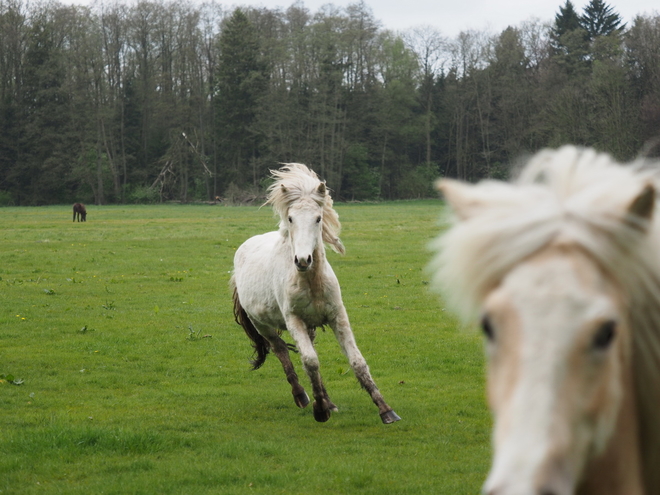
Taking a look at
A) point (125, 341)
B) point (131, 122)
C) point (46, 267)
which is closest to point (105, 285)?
point (46, 267)

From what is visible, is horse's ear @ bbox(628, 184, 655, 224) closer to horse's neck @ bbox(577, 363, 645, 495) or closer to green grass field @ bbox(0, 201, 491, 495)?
horse's neck @ bbox(577, 363, 645, 495)

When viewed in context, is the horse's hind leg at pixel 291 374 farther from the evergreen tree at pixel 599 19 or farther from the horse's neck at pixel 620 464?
the evergreen tree at pixel 599 19

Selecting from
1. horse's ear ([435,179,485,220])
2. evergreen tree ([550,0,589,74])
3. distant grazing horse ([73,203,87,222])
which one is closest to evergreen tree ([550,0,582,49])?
evergreen tree ([550,0,589,74])

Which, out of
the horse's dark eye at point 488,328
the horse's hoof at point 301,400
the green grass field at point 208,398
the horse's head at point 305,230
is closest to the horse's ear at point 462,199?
the horse's dark eye at point 488,328

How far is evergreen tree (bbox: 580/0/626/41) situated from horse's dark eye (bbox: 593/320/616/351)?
74251 mm

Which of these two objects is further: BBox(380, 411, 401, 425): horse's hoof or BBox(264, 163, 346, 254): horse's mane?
BBox(264, 163, 346, 254): horse's mane

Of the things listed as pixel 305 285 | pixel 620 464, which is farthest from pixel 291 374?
pixel 620 464

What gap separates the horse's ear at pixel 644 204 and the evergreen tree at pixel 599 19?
243 feet

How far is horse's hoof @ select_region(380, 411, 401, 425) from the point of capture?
23.5ft

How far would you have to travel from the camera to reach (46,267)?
20328 mm

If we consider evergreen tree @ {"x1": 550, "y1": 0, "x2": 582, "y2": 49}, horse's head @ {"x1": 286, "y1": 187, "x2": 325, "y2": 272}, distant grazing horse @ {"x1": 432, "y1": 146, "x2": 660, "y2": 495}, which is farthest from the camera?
evergreen tree @ {"x1": 550, "y1": 0, "x2": 582, "y2": 49}

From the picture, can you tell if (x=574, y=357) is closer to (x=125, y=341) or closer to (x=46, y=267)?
(x=125, y=341)

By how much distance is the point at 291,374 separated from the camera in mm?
8234

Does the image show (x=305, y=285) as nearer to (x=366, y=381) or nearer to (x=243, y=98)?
(x=366, y=381)
